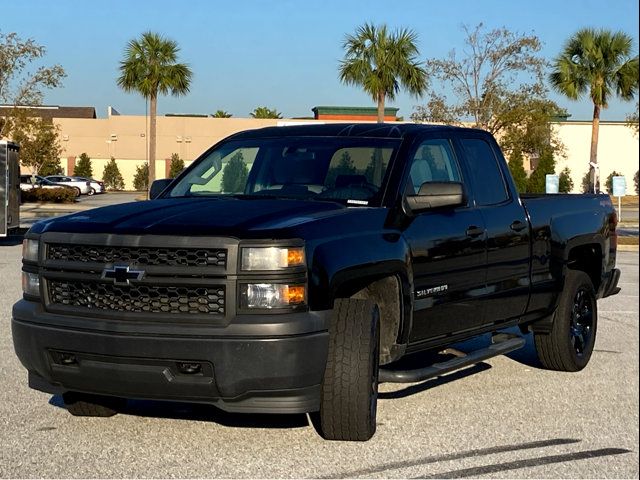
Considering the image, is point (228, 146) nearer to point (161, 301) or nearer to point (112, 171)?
point (161, 301)

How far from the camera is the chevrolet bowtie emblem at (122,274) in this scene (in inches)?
214

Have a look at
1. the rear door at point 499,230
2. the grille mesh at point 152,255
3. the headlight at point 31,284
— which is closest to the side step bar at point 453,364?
the rear door at point 499,230

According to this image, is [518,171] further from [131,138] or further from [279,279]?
[131,138]

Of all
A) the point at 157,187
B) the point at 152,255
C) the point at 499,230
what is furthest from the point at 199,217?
the point at 499,230

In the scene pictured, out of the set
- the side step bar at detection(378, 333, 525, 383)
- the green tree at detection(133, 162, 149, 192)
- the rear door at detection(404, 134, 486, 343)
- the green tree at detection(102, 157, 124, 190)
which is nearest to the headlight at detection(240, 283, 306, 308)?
the side step bar at detection(378, 333, 525, 383)

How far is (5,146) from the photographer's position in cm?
2209

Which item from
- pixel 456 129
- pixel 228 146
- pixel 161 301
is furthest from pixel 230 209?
pixel 456 129

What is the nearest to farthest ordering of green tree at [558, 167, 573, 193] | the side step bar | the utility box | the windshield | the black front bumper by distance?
the black front bumper → the side step bar → the windshield → the utility box → green tree at [558, 167, 573, 193]

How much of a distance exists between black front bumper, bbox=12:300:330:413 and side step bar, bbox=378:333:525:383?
665mm

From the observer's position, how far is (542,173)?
174 feet

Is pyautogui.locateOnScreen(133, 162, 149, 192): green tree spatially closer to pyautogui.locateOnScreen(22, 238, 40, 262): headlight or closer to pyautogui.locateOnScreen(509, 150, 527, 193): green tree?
pyautogui.locateOnScreen(509, 150, 527, 193): green tree

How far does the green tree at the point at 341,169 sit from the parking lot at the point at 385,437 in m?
1.56

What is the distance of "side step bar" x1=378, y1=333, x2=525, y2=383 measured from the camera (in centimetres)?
608

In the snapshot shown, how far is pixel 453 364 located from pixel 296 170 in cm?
169
